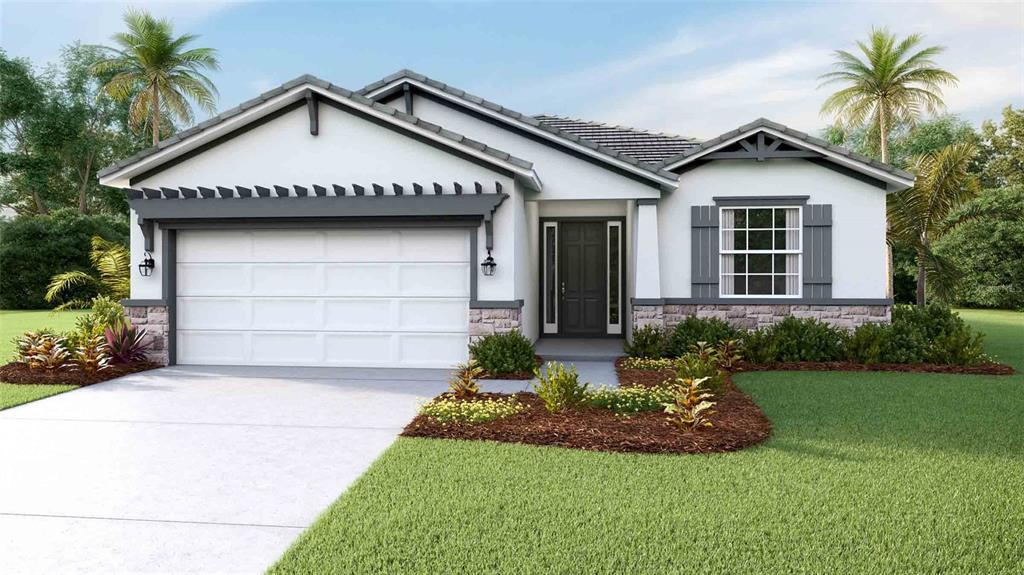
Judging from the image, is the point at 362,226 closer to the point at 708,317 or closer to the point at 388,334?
the point at 388,334

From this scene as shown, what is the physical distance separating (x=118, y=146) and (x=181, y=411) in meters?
34.6

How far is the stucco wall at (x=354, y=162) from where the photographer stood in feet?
33.4

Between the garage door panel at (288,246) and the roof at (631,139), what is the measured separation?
561cm

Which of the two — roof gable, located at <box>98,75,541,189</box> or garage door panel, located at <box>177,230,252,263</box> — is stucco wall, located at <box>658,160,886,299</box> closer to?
roof gable, located at <box>98,75,541,189</box>

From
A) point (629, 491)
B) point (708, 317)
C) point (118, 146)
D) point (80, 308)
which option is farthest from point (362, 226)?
point (118, 146)

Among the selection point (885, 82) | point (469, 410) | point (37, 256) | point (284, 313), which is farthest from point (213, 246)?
point (885, 82)

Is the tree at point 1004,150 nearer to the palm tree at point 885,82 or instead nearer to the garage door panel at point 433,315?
the palm tree at point 885,82

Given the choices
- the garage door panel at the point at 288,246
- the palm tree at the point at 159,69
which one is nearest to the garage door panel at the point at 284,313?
the garage door panel at the point at 288,246

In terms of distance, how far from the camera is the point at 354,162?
10.2 metres

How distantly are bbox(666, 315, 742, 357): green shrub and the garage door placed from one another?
3.55 metres

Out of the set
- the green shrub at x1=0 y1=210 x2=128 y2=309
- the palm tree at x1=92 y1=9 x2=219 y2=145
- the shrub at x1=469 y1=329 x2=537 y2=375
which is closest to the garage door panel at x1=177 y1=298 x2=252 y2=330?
the shrub at x1=469 y1=329 x2=537 y2=375

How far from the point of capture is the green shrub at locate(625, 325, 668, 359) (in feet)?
36.2

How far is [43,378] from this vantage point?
30.1ft

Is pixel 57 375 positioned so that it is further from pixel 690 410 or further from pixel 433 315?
pixel 690 410
